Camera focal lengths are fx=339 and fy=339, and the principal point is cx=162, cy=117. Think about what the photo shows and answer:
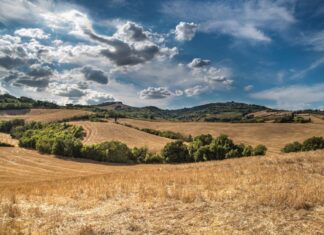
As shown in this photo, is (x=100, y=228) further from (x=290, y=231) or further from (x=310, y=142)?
(x=310, y=142)

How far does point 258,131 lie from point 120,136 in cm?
5538

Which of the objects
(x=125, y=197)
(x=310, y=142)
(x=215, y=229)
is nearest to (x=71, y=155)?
(x=310, y=142)

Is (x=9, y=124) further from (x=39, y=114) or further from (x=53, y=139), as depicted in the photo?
(x=53, y=139)

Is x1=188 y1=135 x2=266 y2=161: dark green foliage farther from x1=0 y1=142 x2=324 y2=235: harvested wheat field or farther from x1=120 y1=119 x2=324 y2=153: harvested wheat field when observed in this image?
x1=0 y1=142 x2=324 y2=235: harvested wheat field

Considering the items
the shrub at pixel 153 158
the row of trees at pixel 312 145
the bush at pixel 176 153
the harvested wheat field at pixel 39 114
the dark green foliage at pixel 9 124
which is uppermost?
the harvested wheat field at pixel 39 114

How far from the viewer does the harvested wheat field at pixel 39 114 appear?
161250mm

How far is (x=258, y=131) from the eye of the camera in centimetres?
13575

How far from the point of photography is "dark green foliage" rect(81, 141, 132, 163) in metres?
94.9

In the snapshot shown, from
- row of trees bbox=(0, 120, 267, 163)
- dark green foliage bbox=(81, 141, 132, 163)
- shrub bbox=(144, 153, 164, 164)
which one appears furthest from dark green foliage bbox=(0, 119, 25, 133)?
shrub bbox=(144, 153, 164, 164)

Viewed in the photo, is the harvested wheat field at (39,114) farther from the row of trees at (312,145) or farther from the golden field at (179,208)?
the golden field at (179,208)

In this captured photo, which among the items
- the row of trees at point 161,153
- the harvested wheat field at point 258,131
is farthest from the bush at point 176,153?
the harvested wheat field at point 258,131

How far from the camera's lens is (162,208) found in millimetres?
13891

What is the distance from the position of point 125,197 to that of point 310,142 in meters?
82.6

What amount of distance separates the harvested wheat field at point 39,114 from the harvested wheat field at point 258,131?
33241 millimetres
